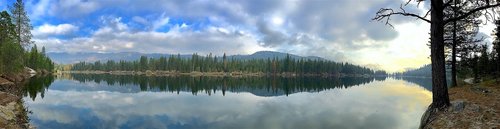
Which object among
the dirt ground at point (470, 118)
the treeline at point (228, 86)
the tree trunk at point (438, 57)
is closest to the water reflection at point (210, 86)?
the treeline at point (228, 86)

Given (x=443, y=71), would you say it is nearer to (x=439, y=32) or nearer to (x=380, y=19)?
(x=439, y=32)

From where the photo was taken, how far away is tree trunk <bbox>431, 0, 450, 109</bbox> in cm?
1844

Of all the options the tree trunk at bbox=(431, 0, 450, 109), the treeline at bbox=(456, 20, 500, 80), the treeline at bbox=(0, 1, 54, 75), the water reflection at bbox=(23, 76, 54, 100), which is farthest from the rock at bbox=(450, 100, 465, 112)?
the treeline at bbox=(0, 1, 54, 75)

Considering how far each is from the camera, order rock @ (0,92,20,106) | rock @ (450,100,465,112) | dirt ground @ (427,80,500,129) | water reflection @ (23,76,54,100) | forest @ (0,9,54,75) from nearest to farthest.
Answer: dirt ground @ (427,80,500,129)
rock @ (450,100,465,112)
rock @ (0,92,20,106)
water reflection @ (23,76,54,100)
forest @ (0,9,54,75)

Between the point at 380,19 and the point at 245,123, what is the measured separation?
45.1 feet

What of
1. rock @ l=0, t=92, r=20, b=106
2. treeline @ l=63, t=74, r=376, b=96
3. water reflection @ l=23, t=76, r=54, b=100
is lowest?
treeline @ l=63, t=74, r=376, b=96

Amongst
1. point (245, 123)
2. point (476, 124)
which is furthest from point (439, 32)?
point (245, 123)

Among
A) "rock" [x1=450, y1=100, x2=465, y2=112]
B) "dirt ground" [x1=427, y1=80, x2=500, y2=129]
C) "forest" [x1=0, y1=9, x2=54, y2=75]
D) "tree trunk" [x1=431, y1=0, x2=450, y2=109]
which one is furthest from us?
"forest" [x1=0, y1=9, x2=54, y2=75]

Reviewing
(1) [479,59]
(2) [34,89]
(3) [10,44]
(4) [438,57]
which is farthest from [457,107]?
(3) [10,44]

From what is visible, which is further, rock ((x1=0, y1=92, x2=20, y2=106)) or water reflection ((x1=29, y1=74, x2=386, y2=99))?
water reflection ((x1=29, y1=74, x2=386, y2=99))

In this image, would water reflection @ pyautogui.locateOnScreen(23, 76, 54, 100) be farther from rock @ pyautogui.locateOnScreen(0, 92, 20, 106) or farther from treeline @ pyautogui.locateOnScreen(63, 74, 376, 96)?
treeline @ pyautogui.locateOnScreen(63, 74, 376, 96)

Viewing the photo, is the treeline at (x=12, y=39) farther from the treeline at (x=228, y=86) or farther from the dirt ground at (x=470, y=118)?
the dirt ground at (x=470, y=118)

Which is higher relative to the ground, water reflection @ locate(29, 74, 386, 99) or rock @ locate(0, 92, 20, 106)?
rock @ locate(0, 92, 20, 106)

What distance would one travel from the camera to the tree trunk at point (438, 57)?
18438 millimetres
